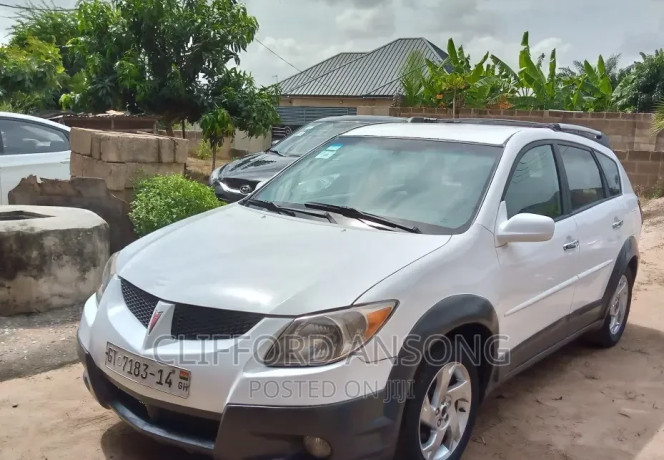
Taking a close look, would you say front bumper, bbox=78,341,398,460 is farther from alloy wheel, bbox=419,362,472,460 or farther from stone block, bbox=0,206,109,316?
stone block, bbox=0,206,109,316

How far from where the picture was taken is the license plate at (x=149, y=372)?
8.96 feet

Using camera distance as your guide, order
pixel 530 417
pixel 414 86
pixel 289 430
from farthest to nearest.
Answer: pixel 414 86 < pixel 530 417 < pixel 289 430

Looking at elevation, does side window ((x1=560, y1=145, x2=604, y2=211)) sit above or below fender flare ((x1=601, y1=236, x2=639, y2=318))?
above

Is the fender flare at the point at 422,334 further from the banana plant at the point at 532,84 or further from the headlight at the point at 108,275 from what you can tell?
the banana plant at the point at 532,84

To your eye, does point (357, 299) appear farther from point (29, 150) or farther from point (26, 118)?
point (26, 118)

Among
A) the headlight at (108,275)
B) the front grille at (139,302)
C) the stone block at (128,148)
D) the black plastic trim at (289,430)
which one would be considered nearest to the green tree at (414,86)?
the stone block at (128,148)

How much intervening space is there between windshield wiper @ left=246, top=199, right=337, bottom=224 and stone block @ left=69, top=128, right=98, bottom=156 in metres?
3.14

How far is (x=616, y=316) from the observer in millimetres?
5297

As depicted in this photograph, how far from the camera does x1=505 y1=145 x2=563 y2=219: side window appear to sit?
3848mm

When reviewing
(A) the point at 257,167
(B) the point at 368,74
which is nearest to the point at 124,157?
(A) the point at 257,167

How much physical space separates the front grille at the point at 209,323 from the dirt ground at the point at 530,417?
32.6 inches

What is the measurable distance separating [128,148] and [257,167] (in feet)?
7.64

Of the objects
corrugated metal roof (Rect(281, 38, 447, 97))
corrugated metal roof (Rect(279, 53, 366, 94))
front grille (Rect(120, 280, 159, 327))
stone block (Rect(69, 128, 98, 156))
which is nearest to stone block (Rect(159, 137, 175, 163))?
stone block (Rect(69, 128, 98, 156))

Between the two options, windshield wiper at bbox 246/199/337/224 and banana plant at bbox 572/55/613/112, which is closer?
windshield wiper at bbox 246/199/337/224
